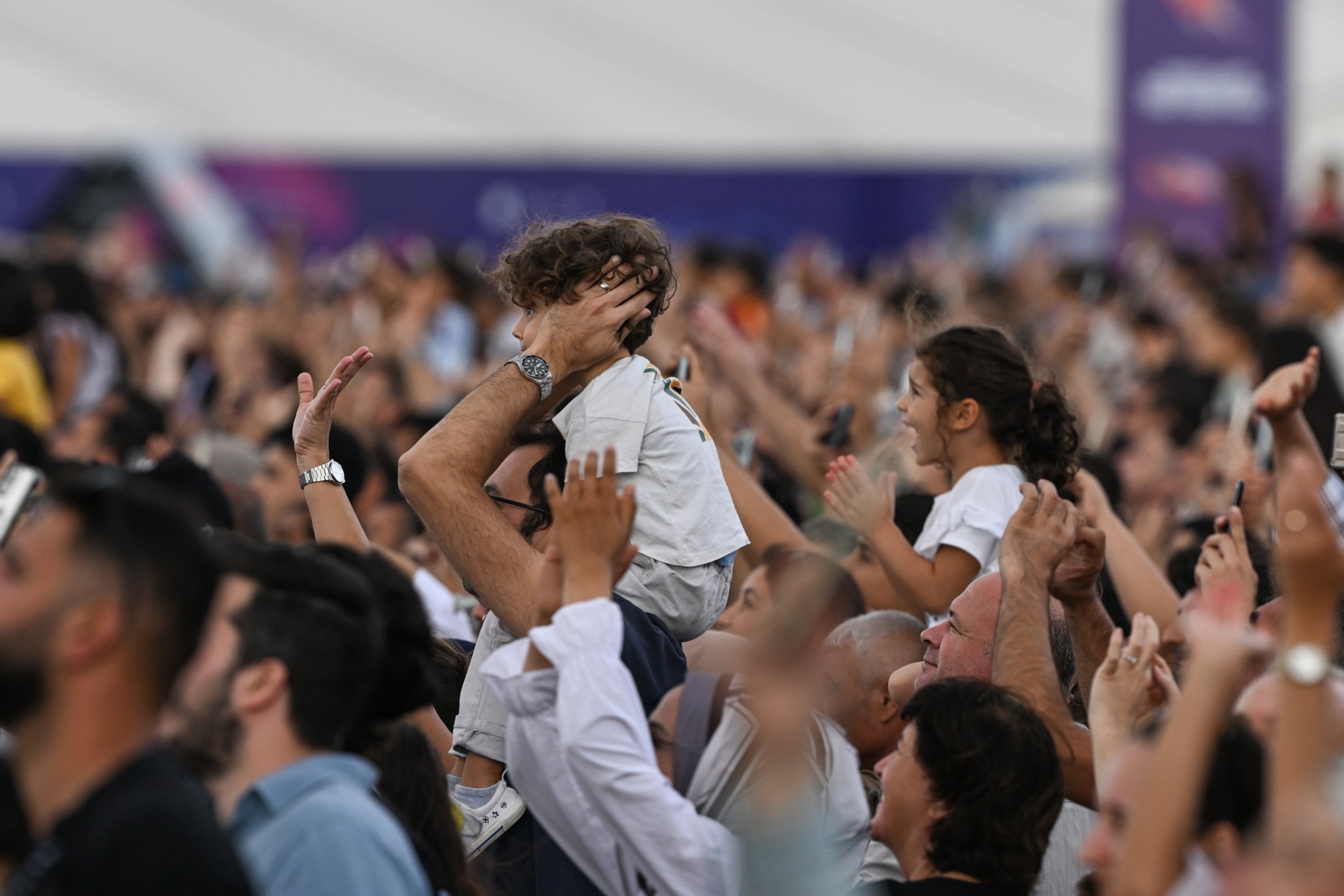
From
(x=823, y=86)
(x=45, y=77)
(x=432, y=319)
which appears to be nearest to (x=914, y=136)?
(x=823, y=86)

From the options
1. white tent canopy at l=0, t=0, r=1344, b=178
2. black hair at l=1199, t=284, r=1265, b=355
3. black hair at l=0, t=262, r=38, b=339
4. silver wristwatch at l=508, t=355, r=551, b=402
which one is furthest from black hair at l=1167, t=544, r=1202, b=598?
white tent canopy at l=0, t=0, r=1344, b=178

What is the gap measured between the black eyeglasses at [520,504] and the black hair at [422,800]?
2.24ft

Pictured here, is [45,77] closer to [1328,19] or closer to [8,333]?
[8,333]

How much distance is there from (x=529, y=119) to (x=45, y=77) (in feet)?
17.5

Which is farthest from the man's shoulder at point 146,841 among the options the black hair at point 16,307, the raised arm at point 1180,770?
the black hair at point 16,307

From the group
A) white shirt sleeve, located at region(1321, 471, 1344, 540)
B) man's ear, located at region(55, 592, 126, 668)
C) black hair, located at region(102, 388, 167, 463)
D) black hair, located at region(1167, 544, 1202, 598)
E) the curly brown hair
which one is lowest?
black hair, located at region(1167, 544, 1202, 598)

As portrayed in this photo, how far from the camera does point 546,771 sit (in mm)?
2406

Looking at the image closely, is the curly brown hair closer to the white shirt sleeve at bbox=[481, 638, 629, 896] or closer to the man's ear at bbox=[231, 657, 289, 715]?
the white shirt sleeve at bbox=[481, 638, 629, 896]

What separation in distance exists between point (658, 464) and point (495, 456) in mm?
286

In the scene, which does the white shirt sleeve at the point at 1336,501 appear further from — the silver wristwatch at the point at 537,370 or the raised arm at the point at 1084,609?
the silver wristwatch at the point at 537,370

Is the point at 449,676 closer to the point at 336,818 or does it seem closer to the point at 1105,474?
the point at 336,818

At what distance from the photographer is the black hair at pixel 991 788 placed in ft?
8.17

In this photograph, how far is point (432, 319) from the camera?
920 cm

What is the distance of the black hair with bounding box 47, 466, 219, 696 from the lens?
5.62 ft
